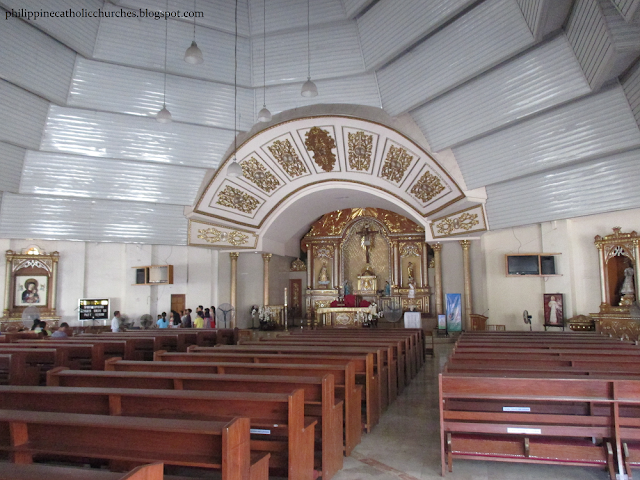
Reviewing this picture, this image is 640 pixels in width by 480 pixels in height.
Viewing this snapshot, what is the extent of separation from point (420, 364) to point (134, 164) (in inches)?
332

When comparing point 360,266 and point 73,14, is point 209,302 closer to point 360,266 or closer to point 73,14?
point 360,266

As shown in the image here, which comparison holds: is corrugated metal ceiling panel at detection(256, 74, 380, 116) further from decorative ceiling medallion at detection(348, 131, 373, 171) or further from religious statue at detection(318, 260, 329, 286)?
religious statue at detection(318, 260, 329, 286)

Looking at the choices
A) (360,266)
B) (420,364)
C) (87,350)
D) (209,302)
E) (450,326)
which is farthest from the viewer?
(360,266)

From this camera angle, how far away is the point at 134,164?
12.3 metres

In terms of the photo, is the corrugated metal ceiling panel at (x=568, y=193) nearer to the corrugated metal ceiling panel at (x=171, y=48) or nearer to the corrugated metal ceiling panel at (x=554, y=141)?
the corrugated metal ceiling panel at (x=554, y=141)

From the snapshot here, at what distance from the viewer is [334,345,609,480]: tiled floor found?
12.1 feet

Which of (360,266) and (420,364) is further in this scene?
(360,266)

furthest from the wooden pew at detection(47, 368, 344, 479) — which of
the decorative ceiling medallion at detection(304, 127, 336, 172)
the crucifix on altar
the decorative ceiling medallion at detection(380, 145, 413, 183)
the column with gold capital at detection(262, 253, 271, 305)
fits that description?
the crucifix on altar

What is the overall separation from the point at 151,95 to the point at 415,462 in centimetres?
968

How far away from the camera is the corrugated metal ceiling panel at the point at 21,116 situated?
9719mm

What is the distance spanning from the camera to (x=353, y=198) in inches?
623

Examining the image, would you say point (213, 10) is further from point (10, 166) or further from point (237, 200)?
point (10, 166)

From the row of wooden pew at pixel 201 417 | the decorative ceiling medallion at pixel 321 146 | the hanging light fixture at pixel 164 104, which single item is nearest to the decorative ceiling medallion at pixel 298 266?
the decorative ceiling medallion at pixel 321 146

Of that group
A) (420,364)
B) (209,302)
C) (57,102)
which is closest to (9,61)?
(57,102)
